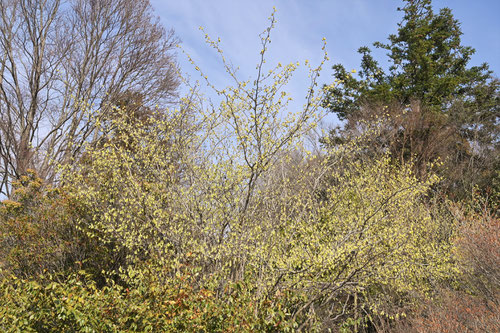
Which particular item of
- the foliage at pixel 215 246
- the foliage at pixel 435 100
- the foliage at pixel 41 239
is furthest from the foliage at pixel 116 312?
the foliage at pixel 435 100

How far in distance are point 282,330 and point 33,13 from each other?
38.4 ft

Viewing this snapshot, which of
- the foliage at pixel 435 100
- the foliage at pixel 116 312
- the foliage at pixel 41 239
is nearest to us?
the foliage at pixel 116 312

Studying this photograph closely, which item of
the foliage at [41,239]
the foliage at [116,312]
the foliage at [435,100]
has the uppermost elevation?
the foliage at [435,100]

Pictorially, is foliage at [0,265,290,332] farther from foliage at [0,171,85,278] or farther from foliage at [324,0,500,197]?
foliage at [324,0,500,197]

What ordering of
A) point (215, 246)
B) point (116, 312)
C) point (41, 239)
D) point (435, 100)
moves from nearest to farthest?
point (116, 312)
point (215, 246)
point (41, 239)
point (435, 100)

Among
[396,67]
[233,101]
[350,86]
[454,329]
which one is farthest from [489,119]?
[233,101]

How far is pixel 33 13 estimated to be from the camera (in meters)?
11.0

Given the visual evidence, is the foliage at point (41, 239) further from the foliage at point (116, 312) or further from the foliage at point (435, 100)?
the foliage at point (435, 100)

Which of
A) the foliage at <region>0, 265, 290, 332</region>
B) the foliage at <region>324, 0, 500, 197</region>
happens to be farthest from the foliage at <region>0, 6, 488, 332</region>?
the foliage at <region>324, 0, 500, 197</region>

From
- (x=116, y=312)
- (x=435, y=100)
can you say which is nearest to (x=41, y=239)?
(x=116, y=312)

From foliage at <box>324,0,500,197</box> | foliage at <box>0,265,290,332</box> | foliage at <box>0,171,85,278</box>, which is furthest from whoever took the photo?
foliage at <box>324,0,500,197</box>

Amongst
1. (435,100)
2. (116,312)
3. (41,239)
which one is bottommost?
(116,312)

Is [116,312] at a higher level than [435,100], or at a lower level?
lower

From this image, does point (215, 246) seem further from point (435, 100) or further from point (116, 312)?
point (435, 100)
